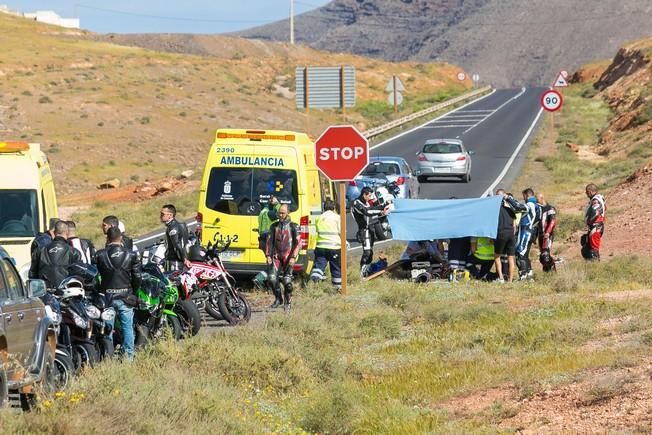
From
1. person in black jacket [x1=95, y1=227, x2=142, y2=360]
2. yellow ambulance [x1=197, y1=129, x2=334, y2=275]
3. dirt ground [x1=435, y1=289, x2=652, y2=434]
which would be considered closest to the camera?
dirt ground [x1=435, y1=289, x2=652, y2=434]

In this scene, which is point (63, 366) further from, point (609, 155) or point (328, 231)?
point (609, 155)

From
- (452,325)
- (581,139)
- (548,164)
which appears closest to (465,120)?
(581,139)

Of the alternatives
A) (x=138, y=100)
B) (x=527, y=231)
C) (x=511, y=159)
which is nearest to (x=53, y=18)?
(x=138, y=100)

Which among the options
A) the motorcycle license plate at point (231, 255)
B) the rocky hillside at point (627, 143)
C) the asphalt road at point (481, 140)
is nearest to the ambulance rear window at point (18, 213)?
the motorcycle license plate at point (231, 255)

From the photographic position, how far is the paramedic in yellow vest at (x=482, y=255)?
21.5 m

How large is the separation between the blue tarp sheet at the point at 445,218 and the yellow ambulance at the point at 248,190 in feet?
9.15

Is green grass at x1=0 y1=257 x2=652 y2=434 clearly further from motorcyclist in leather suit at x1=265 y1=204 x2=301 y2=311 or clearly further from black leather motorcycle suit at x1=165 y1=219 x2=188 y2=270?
black leather motorcycle suit at x1=165 y1=219 x2=188 y2=270

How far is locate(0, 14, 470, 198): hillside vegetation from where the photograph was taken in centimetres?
5869

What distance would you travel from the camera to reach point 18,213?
1692 centimetres

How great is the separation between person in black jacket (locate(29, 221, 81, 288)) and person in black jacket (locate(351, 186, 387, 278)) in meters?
8.87

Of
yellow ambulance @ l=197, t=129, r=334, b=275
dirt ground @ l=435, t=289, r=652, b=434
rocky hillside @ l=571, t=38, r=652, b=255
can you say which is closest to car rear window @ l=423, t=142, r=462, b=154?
rocky hillside @ l=571, t=38, r=652, b=255

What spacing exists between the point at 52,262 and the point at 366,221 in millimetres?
9966

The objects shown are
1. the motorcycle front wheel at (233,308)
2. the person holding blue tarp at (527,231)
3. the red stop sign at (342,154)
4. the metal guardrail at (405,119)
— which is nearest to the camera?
the motorcycle front wheel at (233,308)

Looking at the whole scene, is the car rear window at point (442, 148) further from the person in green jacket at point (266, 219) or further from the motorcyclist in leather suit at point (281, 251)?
the motorcyclist in leather suit at point (281, 251)
